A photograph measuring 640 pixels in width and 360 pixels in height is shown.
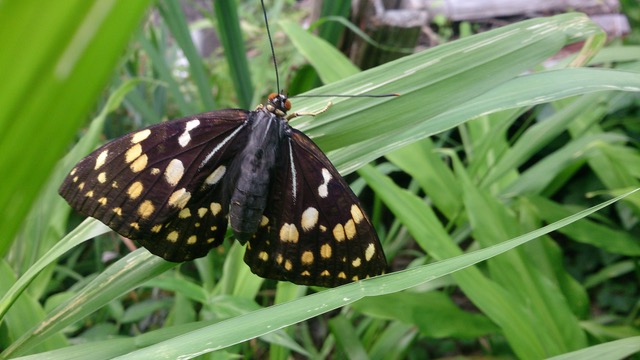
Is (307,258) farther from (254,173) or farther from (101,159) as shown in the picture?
(101,159)

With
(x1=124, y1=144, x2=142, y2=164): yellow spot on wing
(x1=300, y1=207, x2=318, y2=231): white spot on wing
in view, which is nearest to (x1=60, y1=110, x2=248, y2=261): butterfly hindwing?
(x1=124, y1=144, x2=142, y2=164): yellow spot on wing

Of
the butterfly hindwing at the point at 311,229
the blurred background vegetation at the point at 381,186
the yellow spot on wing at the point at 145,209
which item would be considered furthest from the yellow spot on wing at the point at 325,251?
the yellow spot on wing at the point at 145,209

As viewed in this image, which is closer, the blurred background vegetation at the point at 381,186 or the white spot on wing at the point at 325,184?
the blurred background vegetation at the point at 381,186

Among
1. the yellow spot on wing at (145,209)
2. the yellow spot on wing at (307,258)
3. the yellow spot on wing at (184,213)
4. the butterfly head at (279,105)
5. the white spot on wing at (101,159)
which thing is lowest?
the yellow spot on wing at (307,258)

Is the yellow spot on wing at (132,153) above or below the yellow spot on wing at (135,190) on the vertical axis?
above

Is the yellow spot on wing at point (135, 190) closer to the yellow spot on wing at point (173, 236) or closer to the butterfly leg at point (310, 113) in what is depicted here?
the yellow spot on wing at point (173, 236)

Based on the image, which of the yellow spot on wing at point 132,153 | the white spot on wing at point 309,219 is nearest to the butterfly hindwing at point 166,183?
the yellow spot on wing at point 132,153

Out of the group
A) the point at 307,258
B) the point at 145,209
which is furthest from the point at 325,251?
the point at 145,209

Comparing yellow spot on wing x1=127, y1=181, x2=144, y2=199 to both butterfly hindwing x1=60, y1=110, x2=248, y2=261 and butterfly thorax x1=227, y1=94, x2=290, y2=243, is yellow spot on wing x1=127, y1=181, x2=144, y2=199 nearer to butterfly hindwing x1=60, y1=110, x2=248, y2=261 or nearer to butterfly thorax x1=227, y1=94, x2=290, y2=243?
butterfly hindwing x1=60, y1=110, x2=248, y2=261
